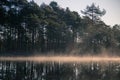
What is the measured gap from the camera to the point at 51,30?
2208 inches

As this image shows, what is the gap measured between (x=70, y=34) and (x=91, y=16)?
10.1 meters

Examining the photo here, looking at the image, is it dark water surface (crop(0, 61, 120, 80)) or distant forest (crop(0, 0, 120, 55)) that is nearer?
dark water surface (crop(0, 61, 120, 80))

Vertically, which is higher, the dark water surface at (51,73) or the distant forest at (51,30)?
the distant forest at (51,30)

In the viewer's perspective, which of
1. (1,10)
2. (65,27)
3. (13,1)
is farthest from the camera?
(65,27)

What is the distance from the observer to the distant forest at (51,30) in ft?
164

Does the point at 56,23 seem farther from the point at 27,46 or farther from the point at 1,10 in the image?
the point at 1,10

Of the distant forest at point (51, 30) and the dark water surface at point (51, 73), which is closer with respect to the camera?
the dark water surface at point (51, 73)

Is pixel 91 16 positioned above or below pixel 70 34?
above

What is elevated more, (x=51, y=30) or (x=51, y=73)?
(x=51, y=30)

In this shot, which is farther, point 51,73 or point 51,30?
point 51,30

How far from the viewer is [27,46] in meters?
54.4

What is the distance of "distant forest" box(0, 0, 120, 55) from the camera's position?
50062 millimetres

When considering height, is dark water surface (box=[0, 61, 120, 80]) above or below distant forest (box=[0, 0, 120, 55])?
below

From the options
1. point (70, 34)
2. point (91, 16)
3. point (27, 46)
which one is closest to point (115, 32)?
point (91, 16)
